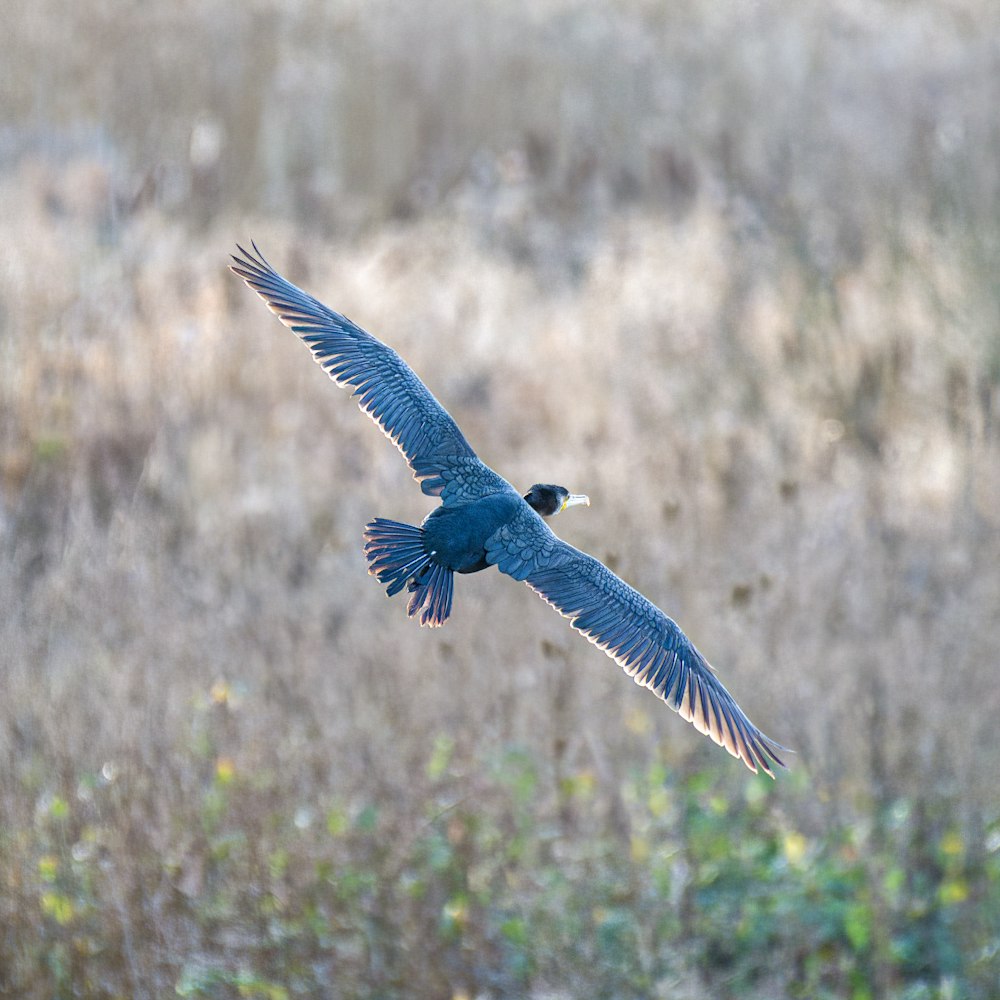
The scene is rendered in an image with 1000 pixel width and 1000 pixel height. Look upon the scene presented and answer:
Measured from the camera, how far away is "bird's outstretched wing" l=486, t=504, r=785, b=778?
4.02 metres

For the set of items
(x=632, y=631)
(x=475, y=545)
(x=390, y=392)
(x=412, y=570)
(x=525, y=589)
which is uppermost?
(x=525, y=589)

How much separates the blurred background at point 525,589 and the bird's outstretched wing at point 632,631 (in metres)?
1.19

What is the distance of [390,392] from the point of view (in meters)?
4.59

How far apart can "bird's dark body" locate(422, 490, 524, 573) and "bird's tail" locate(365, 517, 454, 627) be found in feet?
0.08

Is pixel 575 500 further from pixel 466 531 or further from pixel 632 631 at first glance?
pixel 632 631

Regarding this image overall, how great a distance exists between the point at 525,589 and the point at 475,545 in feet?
12.5

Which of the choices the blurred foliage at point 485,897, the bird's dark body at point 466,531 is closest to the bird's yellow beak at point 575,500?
the bird's dark body at point 466,531

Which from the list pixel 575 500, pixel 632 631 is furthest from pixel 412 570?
pixel 632 631

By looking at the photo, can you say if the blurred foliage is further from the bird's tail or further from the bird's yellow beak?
the bird's tail

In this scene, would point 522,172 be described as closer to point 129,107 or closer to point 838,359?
point 129,107

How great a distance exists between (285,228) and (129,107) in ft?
6.56

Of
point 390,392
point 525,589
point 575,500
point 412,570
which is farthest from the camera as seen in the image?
point 525,589

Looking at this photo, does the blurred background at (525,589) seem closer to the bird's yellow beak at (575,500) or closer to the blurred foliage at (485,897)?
the blurred foliage at (485,897)

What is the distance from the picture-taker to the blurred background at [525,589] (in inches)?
270
